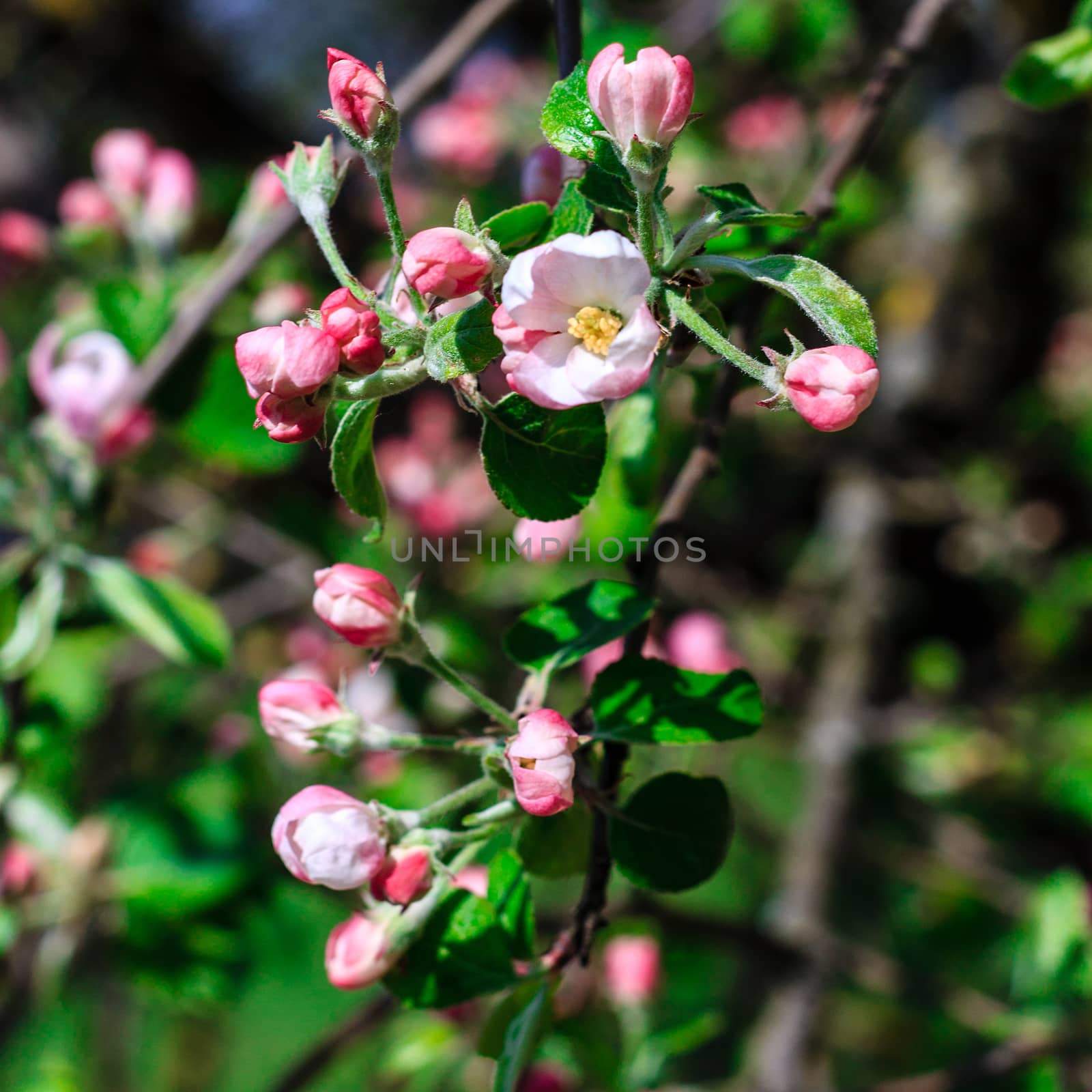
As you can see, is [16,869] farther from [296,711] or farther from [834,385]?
[834,385]

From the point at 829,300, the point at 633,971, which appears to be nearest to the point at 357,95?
A: the point at 829,300

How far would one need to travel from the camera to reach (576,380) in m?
0.38

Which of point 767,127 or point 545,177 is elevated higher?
point 545,177


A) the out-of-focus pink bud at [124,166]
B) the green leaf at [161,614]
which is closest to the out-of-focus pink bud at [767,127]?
the out-of-focus pink bud at [124,166]

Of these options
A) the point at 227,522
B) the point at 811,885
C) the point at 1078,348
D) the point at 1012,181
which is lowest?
the point at 227,522

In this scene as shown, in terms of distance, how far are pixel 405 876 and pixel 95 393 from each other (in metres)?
0.59

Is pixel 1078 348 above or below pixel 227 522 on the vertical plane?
above

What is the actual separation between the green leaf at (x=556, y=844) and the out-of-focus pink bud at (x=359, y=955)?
0.27 feet

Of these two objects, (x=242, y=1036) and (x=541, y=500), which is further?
(x=242, y=1036)

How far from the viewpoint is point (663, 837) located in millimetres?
500

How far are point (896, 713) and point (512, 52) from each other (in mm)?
2170

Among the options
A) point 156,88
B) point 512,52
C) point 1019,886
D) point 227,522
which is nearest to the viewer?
point 1019,886

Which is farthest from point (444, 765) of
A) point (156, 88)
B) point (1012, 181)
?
point (156, 88)

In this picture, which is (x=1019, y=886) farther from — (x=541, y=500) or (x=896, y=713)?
(x=541, y=500)
